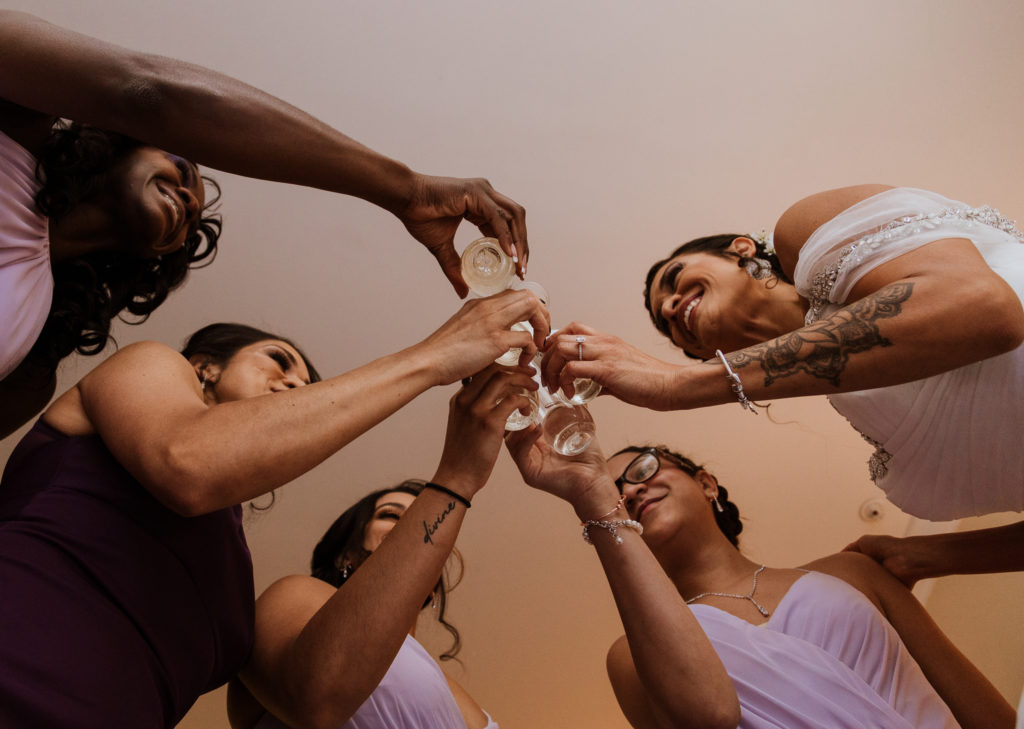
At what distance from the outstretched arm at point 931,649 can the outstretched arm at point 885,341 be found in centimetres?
82

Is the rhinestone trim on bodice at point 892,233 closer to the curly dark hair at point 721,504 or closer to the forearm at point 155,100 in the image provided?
the curly dark hair at point 721,504

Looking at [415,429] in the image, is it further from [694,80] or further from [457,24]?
[694,80]

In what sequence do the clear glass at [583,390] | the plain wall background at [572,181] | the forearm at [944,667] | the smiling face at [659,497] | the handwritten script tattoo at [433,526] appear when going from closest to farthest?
the handwritten script tattoo at [433,526] → the clear glass at [583,390] → the forearm at [944,667] → the smiling face at [659,497] → the plain wall background at [572,181]

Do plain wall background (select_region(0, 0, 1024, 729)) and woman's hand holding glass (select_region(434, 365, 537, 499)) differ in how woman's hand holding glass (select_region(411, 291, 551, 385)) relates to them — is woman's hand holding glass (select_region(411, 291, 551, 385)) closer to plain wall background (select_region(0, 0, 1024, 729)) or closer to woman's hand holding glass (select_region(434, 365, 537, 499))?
woman's hand holding glass (select_region(434, 365, 537, 499))

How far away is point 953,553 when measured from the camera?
2021 mm

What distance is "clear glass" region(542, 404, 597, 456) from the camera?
171 cm

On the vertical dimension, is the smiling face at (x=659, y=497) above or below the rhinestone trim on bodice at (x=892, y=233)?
below

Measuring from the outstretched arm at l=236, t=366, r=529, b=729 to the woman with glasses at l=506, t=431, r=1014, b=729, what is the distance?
0.87 feet

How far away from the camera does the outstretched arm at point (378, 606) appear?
1451 mm

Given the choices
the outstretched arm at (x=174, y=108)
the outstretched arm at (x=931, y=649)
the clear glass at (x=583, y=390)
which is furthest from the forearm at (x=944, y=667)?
the outstretched arm at (x=174, y=108)

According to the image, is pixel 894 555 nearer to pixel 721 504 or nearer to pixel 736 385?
pixel 721 504

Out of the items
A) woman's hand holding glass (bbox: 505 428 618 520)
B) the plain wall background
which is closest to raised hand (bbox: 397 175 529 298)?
woman's hand holding glass (bbox: 505 428 618 520)

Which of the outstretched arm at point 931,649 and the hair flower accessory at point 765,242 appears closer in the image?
the outstretched arm at point 931,649

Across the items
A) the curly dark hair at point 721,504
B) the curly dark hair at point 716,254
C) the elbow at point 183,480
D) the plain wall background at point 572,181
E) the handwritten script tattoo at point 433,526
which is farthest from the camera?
the plain wall background at point 572,181
